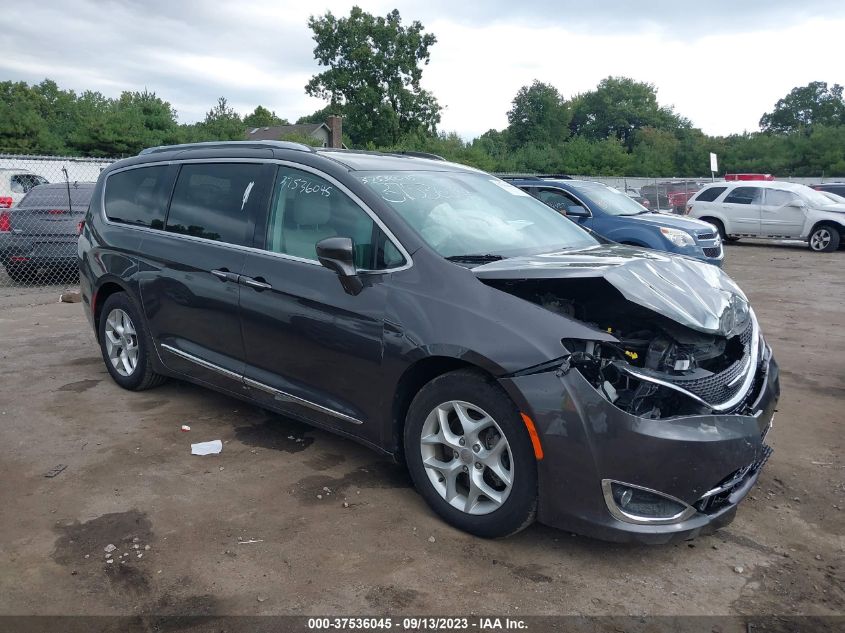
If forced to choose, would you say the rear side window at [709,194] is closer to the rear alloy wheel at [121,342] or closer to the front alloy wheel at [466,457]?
the rear alloy wheel at [121,342]

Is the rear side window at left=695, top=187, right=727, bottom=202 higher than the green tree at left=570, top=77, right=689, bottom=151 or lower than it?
lower

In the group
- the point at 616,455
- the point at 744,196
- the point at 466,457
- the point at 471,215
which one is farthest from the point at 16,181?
the point at 616,455

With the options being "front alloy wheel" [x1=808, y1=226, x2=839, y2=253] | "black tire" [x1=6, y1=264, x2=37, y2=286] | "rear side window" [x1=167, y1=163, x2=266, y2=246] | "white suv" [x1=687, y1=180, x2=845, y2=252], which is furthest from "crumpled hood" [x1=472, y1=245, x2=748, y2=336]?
"white suv" [x1=687, y1=180, x2=845, y2=252]

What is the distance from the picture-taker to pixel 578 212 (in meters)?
10.9

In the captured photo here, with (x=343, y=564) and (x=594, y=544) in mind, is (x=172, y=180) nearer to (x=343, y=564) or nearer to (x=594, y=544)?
(x=343, y=564)

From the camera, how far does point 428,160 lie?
189 inches

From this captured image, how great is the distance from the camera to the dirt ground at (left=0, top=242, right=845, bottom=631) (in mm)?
2879

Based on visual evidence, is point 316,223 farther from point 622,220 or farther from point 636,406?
point 622,220

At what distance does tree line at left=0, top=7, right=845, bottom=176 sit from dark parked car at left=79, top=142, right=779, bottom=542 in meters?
29.5

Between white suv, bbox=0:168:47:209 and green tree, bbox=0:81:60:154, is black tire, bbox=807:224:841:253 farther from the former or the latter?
green tree, bbox=0:81:60:154

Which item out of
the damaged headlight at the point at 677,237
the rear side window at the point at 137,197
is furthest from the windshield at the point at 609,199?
the rear side window at the point at 137,197

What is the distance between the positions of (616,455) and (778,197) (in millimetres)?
17414

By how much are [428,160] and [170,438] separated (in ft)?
8.22

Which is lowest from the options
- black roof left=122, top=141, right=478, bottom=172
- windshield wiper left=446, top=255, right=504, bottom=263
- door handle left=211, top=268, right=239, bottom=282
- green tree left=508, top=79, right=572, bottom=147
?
door handle left=211, top=268, right=239, bottom=282
